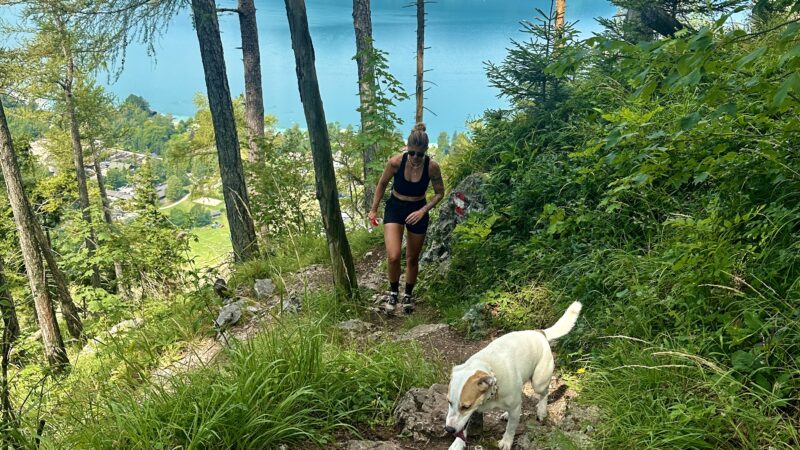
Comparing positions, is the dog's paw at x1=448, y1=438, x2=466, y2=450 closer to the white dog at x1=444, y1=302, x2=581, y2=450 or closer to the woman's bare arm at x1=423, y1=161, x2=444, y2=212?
the white dog at x1=444, y1=302, x2=581, y2=450

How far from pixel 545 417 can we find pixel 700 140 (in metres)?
2.33

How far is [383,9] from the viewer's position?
98688 mm

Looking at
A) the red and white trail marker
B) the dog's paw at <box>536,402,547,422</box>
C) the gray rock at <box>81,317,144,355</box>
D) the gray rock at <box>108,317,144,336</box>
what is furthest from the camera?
the red and white trail marker

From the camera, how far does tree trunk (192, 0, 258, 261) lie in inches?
320

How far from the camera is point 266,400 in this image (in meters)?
2.73

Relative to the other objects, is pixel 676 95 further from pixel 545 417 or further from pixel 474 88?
pixel 474 88

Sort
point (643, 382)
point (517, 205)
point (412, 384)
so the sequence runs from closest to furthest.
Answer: point (643, 382) < point (412, 384) < point (517, 205)

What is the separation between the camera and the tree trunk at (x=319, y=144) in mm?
4509

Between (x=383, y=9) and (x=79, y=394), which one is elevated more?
(x=383, y=9)

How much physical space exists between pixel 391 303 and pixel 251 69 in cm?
956

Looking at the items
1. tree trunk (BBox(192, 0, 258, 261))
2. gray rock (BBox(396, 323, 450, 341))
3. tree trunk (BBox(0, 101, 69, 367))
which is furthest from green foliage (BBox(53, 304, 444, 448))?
tree trunk (BBox(0, 101, 69, 367))

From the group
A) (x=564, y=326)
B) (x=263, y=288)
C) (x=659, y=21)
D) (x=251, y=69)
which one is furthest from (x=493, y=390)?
(x=251, y=69)

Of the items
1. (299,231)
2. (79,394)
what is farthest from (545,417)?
(299,231)

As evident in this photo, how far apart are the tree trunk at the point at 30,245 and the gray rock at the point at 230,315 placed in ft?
12.5
